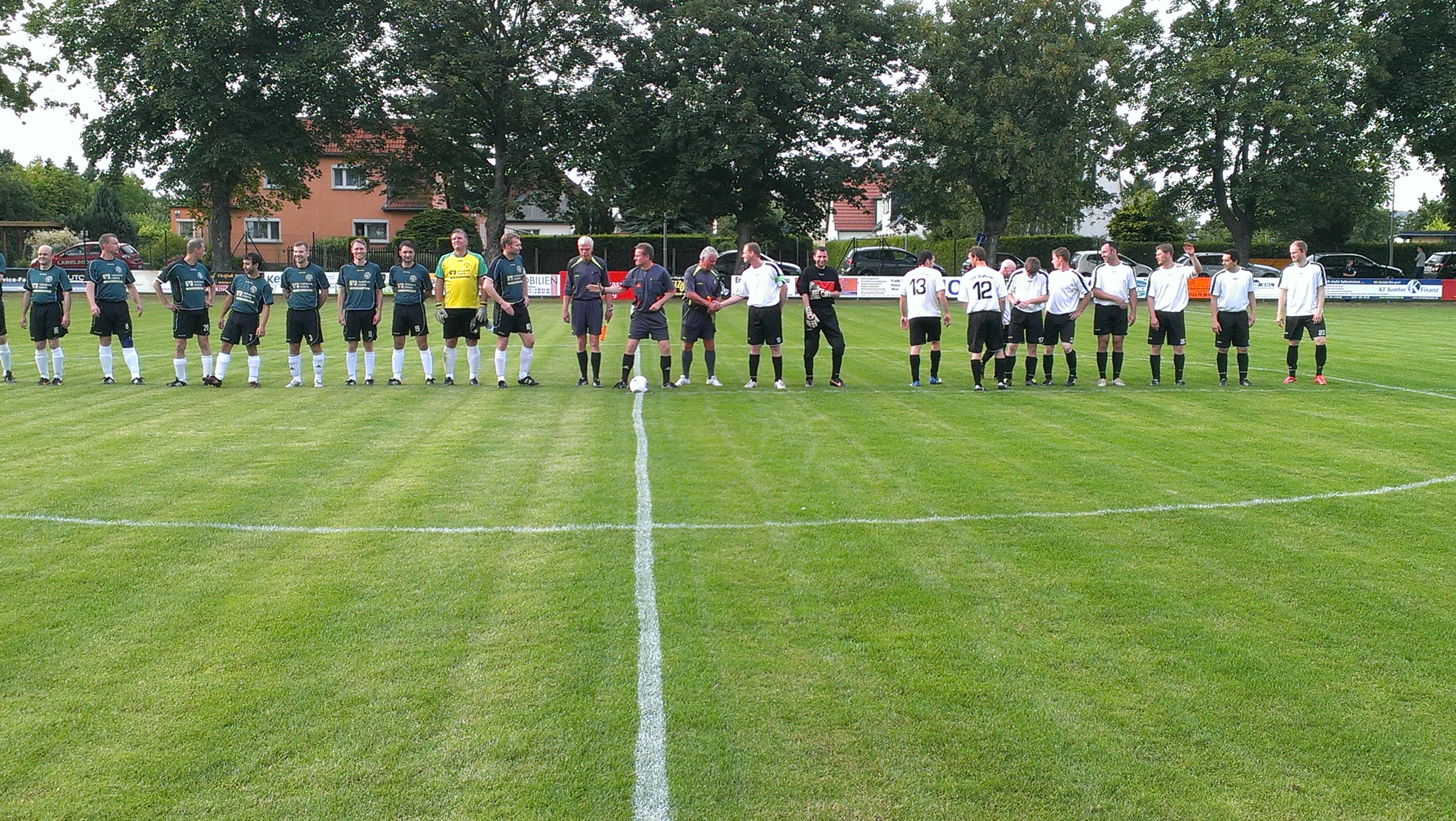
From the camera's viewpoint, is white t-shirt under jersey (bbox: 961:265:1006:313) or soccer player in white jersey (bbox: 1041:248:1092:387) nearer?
white t-shirt under jersey (bbox: 961:265:1006:313)

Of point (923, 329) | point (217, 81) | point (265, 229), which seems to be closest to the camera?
point (923, 329)

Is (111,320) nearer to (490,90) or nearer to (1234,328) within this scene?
(1234,328)

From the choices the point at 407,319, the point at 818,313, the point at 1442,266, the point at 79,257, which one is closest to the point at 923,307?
the point at 818,313

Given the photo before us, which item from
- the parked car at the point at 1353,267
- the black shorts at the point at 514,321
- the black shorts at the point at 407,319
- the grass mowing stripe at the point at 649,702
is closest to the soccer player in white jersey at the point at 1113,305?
the black shorts at the point at 514,321

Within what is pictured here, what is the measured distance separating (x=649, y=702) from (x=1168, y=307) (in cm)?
1224

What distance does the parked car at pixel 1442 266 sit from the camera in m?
44.1

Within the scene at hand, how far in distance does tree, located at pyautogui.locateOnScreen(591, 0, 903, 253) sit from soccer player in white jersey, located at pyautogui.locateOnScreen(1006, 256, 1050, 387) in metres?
26.8

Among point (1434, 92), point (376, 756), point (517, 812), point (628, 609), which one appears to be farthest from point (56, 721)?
point (1434, 92)

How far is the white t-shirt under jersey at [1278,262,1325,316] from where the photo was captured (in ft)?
46.3

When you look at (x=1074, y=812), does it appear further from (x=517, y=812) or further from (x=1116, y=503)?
(x=1116, y=503)

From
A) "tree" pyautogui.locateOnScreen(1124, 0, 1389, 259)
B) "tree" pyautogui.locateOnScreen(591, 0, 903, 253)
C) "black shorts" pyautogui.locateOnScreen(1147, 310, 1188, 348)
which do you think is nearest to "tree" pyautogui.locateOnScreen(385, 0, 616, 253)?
"tree" pyautogui.locateOnScreen(591, 0, 903, 253)

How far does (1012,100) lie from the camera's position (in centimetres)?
4150

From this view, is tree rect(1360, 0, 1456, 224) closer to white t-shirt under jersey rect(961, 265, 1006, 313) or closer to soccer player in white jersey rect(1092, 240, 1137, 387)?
soccer player in white jersey rect(1092, 240, 1137, 387)

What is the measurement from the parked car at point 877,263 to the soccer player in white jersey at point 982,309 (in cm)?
2808
